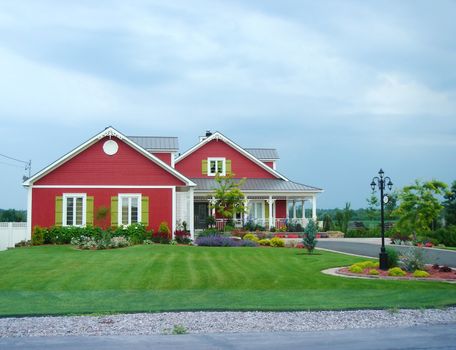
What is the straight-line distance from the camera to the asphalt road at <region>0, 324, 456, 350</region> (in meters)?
8.60

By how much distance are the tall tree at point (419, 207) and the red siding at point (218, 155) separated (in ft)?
36.5

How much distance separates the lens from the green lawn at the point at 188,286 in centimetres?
1231

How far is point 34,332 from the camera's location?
973 centimetres

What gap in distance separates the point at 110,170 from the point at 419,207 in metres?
21.1

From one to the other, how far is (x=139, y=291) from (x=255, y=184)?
27.0 m

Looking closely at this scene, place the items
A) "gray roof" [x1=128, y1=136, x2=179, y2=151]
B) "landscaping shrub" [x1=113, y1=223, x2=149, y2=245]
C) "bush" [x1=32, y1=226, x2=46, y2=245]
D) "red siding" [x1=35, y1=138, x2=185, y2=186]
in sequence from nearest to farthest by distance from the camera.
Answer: "bush" [x1=32, y1=226, x2=46, y2=245], "landscaping shrub" [x1=113, y1=223, x2=149, y2=245], "red siding" [x1=35, y1=138, x2=185, y2=186], "gray roof" [x1=128, y1=136, x2=179, y2=151]

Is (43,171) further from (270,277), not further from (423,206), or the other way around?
(423,206)

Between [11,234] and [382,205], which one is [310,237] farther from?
[11,234]

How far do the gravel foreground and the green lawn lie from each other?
566 millimetres

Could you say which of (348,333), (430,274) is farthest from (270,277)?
(348,333)

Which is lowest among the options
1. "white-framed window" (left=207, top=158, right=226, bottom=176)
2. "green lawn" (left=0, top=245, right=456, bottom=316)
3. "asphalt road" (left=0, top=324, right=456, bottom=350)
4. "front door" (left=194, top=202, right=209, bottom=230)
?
"asphalt road" (left=0, top=324, right=456, bottom=350)

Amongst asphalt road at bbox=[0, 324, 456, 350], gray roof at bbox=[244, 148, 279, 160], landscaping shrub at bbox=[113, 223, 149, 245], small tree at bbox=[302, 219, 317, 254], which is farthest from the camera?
gray roof at bbox=[244, 148, 279, 160]

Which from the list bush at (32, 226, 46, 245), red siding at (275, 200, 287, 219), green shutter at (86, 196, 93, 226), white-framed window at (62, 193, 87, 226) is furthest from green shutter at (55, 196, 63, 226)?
red siding at (275, 200, 287, 219)

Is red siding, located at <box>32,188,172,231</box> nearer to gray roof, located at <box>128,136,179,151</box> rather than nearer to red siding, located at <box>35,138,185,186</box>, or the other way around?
red siding, located at <box>35,138,185,186</box>
